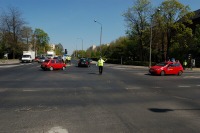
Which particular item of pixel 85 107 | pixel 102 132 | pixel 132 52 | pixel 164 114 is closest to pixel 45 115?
pixel 85 107

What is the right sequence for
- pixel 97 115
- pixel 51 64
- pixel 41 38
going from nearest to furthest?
pixel 97 115
pixel 51 64
pixel 41 38

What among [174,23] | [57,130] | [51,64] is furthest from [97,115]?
[174,23]

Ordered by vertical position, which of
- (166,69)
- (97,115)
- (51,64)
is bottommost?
(97,115)

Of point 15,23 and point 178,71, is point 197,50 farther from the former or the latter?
point 15,23

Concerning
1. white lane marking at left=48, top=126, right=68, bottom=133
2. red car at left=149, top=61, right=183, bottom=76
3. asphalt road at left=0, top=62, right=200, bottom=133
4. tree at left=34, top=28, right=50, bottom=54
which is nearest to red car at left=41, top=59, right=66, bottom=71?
red car at left=149, top=61, right=183, bottom=76

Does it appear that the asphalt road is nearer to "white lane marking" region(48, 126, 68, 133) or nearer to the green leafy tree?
"white lane marking" region(48, 126, 68, 133)

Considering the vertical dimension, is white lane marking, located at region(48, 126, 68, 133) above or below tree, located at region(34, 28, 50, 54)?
below

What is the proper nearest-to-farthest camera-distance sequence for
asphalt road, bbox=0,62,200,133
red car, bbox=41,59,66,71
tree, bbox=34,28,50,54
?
asphalt road, bbox=0,62,200,133
red car, bbox=41,59,66,71
tree, bbox=34,28,50,54

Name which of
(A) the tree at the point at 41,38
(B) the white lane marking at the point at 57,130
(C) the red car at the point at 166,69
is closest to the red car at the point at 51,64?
(C) the red car at the point at 166,69

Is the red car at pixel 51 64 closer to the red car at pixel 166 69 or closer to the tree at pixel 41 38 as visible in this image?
the red car at pixel 166 69

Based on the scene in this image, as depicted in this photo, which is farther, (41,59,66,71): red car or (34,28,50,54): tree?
(34,28,50,54): tree

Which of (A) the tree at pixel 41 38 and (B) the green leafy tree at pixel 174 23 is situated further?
(A) the tree at pixel 41 38

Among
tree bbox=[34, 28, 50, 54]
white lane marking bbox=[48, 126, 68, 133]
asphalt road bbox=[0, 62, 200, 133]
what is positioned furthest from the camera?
tree bbox=[34, 28, 50, 54]

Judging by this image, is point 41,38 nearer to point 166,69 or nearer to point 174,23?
point 174,23
